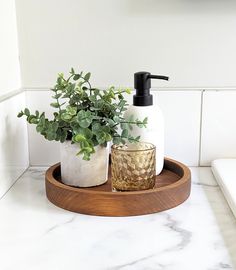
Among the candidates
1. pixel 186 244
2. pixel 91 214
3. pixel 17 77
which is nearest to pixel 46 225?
pixel 91 214

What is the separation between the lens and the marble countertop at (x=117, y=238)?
0.51 meters

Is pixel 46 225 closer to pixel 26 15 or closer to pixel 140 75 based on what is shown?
pixel 140 75

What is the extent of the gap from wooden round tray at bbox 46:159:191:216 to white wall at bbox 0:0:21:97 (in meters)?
0.23

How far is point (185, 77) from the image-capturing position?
2.82 feet

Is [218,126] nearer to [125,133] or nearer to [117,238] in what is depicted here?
[125,133]

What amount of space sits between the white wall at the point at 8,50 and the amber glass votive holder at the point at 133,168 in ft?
0.88

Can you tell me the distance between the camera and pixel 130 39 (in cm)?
85

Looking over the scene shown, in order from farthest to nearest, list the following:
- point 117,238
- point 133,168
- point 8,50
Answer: point 8,50 < point 133,168 < point 117,238

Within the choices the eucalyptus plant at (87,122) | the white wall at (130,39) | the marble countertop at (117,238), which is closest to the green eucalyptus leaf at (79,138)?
the eucalyptus plant at (87,122)

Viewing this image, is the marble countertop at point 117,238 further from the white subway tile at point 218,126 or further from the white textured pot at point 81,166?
the white subway tile at point 218,126

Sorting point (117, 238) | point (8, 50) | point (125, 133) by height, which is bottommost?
point (117, 238)

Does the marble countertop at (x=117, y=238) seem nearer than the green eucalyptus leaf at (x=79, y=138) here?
Yes

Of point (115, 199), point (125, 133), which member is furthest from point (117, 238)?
point (125, 133)

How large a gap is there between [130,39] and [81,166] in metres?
0.31
